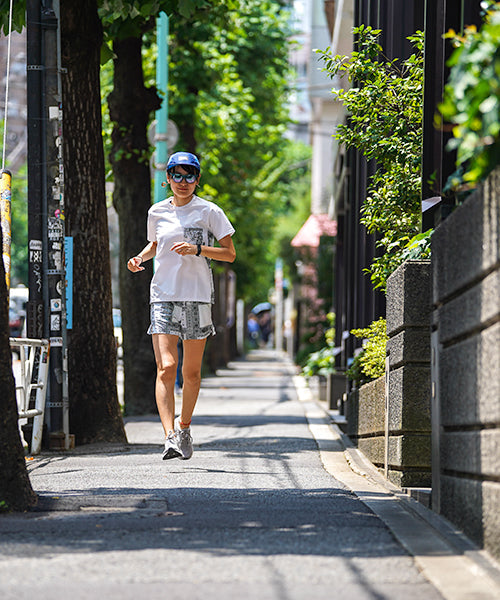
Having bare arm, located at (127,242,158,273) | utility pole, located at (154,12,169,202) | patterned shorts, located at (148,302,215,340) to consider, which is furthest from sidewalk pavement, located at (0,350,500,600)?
utility pole, located at (154,12,169,202)

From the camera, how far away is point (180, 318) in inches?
298

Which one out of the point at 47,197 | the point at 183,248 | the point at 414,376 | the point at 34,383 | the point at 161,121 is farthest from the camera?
the point at 161,121

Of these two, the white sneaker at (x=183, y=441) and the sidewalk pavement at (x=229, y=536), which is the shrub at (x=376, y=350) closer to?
the sidewalk pavement at (x=229, y=536)

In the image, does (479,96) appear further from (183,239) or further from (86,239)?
(86,239)

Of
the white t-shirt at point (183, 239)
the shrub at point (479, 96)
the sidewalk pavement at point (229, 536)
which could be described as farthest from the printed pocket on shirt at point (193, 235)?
the shrub at point (479, 96)

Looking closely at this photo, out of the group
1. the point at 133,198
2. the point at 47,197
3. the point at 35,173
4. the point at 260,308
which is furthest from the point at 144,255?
the point at 260,308

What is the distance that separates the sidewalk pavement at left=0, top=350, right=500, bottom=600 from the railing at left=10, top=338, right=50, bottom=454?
2.21 ft

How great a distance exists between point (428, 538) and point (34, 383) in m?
5.01

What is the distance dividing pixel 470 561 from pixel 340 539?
2.22 ft

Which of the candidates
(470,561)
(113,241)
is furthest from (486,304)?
(113,241)

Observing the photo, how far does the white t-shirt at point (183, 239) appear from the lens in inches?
296

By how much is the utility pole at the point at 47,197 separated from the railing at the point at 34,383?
0.70 feet

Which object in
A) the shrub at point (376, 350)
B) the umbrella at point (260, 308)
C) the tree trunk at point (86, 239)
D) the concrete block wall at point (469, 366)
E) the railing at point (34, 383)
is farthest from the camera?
the umbrella at point (260, 308)

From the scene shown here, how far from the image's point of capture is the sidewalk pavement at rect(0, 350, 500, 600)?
3859 millimetres
